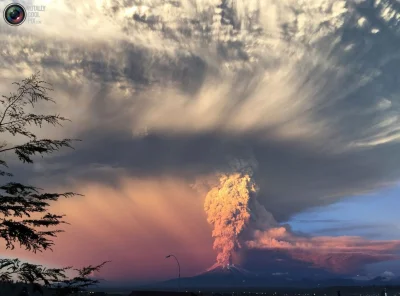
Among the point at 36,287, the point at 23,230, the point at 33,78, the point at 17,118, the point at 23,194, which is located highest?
the point at 33,78

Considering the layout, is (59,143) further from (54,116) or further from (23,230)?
(23,230)

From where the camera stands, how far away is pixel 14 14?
15023mm

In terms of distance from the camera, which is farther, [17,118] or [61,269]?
[61,269]

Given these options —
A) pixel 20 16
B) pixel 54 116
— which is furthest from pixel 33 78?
pixel 20 16

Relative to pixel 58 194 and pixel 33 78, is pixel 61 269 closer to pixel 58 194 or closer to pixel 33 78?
pixel 58 194

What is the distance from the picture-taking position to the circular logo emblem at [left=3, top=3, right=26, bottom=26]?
14.9 metres

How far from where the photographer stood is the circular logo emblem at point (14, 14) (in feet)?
48.7

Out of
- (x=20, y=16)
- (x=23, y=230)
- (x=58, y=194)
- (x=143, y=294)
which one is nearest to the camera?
(x=23, y=230)

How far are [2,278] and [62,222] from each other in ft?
8.12

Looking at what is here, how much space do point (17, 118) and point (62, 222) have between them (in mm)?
3806

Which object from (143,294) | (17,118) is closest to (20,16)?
(17,118)

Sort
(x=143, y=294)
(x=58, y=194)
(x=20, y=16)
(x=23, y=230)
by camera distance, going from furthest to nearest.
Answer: (x=143, y=294), (x=20, y=16), (x=58, y=194), (x=23, y=230)

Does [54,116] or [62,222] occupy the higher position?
[54,116]

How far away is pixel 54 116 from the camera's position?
13320 mm
